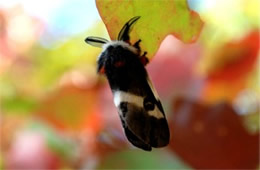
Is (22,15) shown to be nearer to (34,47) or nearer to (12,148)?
(34,47)

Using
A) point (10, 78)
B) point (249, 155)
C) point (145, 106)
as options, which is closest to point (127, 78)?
point (145, 106)

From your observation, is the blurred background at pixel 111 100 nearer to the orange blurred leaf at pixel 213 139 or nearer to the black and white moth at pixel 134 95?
the orange blurred leaf at pixel 213 139

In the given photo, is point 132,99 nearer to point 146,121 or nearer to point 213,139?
point 146,121

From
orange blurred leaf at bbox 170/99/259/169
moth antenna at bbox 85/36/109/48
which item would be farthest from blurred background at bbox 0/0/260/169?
moth antenna at bbox 85/36/109/48

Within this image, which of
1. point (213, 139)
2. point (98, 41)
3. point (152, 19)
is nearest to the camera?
point (152, 19)

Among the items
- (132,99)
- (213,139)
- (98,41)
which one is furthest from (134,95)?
(213,139)

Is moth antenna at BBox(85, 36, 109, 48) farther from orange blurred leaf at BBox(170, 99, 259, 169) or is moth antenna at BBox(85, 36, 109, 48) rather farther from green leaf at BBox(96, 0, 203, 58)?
orange blurred leaf at BBox(170, 99, 259, 169)
